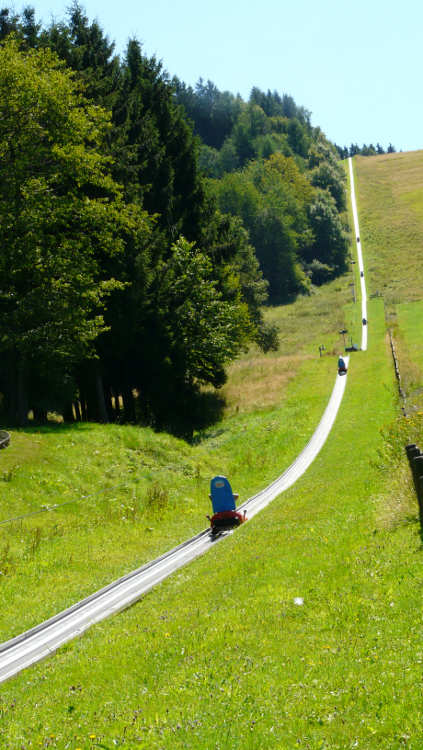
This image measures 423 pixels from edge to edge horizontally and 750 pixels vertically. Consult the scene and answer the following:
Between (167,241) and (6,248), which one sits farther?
(167,241)

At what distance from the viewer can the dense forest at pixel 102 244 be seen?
94.5ft

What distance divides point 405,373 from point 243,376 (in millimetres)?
15867

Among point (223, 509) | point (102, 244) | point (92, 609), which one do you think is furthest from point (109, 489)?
point (102, 244)

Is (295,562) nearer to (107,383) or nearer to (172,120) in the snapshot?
(107,383)

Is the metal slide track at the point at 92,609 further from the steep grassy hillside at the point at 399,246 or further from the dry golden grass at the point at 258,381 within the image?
the dry golden grass at the point at 258,381

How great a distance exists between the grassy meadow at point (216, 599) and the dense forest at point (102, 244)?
520 cm

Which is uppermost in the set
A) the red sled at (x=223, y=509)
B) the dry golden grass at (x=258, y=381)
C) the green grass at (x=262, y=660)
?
the dry golden grass at (x=258, y=381)

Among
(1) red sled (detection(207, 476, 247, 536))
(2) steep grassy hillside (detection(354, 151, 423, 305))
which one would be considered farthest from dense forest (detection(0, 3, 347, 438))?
(2) steep grassy hillside (detection(354, 151, 423, 305))

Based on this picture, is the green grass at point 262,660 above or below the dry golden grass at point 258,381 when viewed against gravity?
below

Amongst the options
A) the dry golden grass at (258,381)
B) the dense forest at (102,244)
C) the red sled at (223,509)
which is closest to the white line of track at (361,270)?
the dry golden grass at (258,381)

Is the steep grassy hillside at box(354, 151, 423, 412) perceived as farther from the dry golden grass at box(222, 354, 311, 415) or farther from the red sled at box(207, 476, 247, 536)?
the dry golden grass at box(222, 354, 311, 415)

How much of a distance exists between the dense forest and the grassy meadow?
5202 mm

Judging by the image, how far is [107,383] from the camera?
38031 millimetres

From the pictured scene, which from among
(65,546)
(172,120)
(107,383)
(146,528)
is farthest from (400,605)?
(172,120)
